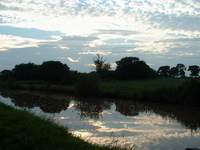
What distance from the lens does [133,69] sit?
8975cm

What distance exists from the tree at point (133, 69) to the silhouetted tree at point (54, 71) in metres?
11.3

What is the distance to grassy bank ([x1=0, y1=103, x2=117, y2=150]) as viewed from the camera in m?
9.88

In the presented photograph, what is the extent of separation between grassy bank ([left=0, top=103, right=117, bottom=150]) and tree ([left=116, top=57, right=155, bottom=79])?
75842mm

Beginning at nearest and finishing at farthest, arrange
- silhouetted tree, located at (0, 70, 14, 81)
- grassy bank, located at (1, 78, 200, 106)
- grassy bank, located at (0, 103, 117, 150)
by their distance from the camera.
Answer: grassy bank, located at (0, 103, 117, 150) → grassy bank, located at (1, 78, 200, 106) → silhouetted tree, located at (0, 70, 14, 81)

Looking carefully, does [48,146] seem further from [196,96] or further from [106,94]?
[106,94]

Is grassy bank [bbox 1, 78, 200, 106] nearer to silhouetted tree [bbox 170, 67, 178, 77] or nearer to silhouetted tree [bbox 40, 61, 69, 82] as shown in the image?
silhouetted tree [bbox 40, 61, 69, 82]

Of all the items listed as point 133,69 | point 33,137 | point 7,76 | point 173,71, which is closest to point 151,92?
point 133,69

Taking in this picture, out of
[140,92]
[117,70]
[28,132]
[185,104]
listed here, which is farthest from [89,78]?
[28,132]

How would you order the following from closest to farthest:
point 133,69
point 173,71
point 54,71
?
1. point 54,71
2. point 133,69
3. point 173,71

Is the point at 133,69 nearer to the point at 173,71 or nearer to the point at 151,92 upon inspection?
the point at 173,71

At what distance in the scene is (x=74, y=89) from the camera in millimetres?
69875

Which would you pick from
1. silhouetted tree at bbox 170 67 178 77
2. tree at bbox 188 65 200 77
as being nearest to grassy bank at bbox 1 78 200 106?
tree at bbox 188 65 200 77

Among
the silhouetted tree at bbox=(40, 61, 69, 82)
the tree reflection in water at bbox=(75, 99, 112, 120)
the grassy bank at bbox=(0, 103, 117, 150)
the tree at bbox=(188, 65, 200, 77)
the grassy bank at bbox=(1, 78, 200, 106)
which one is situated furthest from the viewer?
the tree at bbox=(188, 65, 200, 77)

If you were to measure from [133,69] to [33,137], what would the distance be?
79.4 m
